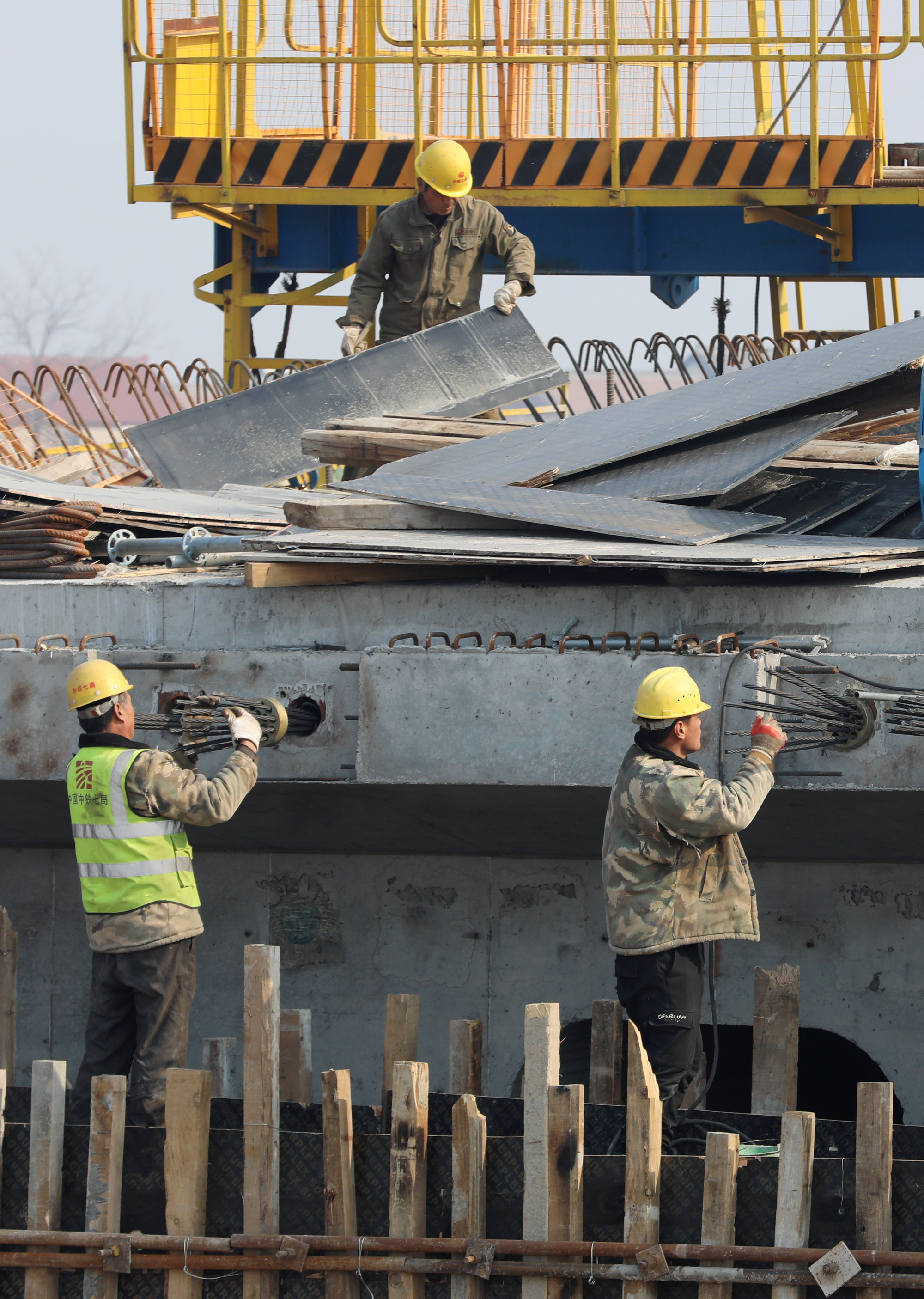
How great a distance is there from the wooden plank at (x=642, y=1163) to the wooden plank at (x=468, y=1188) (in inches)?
15.5

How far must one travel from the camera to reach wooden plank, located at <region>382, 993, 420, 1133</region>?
16.7ft

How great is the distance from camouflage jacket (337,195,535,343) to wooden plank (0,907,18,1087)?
4492 millimetres

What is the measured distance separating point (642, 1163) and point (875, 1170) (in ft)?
1.98

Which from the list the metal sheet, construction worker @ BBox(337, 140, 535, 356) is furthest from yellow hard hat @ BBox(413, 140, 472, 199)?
the metal sheet

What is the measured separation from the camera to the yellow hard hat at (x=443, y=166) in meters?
8.70

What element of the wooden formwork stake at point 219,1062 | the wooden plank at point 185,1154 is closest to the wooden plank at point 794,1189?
the wooden plank at point 185,1154

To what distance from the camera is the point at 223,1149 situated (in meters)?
4.65

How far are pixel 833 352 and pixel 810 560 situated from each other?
2.10 m

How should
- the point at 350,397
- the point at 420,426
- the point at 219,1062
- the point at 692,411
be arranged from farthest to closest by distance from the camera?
the point at 350,397 < the point at 420,426 < the point at 692,411 < the point at 219,1062

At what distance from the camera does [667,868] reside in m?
4.79

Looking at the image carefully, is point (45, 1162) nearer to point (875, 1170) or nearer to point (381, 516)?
point (875, 1170)

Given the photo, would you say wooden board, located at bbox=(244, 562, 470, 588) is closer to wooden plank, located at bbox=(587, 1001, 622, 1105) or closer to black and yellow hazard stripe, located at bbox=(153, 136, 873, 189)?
wooden plank, located at bbox=(587, 1001, 622, 1105)

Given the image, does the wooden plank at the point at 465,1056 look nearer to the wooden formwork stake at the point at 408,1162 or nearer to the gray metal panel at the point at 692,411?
the wooden formwork stake at the point at 408,1162

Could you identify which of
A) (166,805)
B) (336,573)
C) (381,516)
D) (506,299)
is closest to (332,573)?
(336,573)
